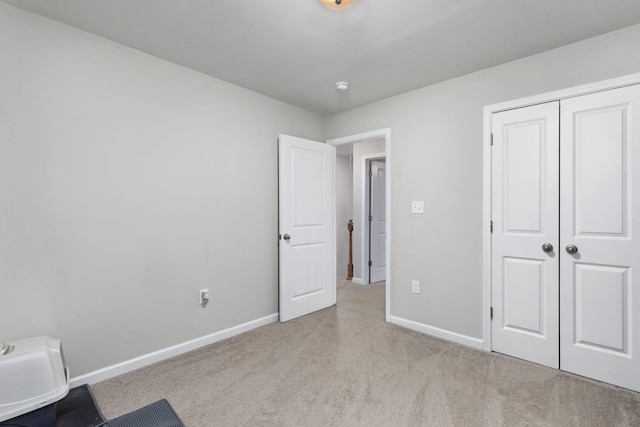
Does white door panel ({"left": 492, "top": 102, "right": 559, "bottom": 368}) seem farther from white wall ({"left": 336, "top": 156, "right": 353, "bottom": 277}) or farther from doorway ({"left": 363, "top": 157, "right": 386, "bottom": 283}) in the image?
white wall ({"left": 336, "top": 156, "right": 353, "bottom": 277})

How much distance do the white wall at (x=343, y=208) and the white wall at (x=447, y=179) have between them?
7.04 feet

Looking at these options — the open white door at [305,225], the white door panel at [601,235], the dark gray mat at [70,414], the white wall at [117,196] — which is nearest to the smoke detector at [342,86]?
the open white door at [305,225]

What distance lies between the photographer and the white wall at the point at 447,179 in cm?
244

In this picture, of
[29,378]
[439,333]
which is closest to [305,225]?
[439,333]

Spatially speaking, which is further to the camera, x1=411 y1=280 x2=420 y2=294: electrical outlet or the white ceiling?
x1=411 y1=280 x2=420 y2=294: electrical outlet

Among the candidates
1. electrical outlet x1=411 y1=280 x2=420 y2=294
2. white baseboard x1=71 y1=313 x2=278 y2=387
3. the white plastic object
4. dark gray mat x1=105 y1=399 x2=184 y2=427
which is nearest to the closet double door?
electrical outlet x1=411 y1=280 x2=420 y2=294

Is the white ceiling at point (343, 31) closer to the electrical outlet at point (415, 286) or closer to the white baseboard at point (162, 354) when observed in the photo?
the electrical outlet at point (415, 286)

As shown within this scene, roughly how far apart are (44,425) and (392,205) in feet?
9.59

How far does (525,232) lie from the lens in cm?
244

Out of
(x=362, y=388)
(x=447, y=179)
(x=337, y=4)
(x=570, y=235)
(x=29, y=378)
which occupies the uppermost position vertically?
(x=337, y=4)

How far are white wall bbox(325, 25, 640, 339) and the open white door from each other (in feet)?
2.67

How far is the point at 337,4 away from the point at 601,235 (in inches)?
89.3

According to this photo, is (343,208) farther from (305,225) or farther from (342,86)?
(342,86)

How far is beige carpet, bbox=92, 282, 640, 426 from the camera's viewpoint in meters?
1.79
